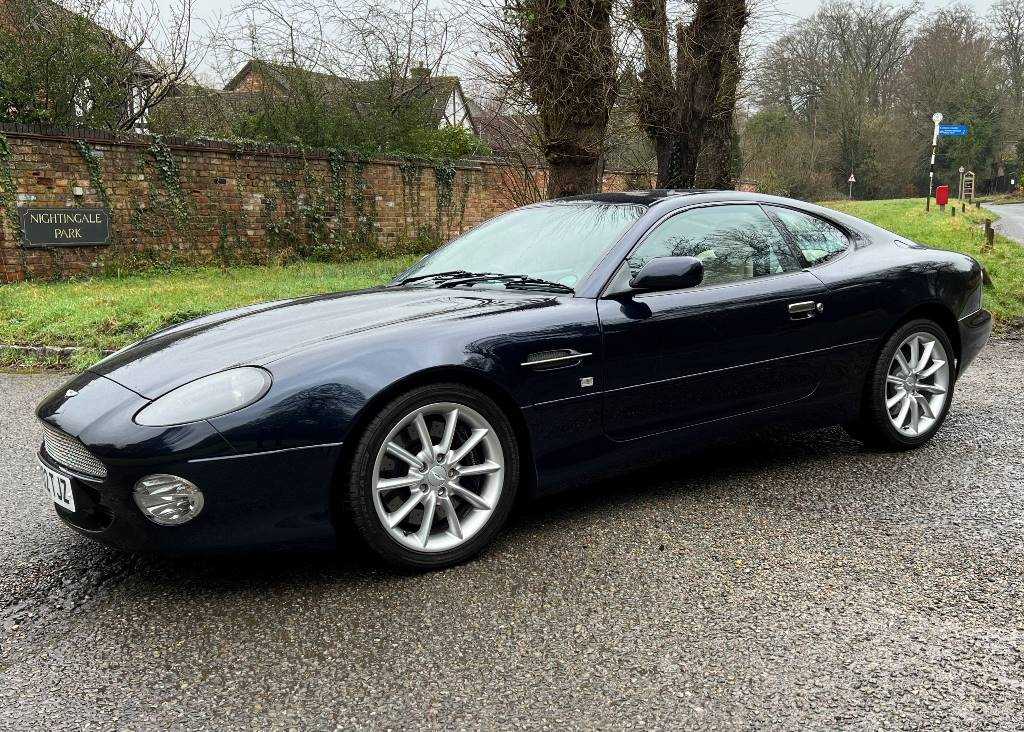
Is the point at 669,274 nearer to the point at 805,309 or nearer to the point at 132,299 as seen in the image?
the point at 805,309

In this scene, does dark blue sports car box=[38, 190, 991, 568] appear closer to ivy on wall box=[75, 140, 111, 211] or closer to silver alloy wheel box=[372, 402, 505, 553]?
silver alloy wheel box=[372, 402, 505, 553]

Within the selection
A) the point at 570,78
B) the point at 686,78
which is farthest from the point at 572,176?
the point at 686,78

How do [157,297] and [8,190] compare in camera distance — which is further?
[8,190]

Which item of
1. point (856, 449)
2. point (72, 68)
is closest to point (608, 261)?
point (856, 449)

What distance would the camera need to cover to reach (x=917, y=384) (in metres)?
4.30

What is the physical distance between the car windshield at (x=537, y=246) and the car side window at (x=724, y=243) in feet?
0.49

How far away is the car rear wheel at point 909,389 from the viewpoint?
163 inches

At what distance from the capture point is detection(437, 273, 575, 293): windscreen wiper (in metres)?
3.48

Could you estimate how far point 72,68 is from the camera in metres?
12.0

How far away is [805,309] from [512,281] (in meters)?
1.35

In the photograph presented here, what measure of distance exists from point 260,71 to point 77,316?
953 centimetres

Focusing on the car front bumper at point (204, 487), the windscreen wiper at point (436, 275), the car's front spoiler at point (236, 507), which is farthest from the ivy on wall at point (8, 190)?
the car's front spoiler at point (236, 507)

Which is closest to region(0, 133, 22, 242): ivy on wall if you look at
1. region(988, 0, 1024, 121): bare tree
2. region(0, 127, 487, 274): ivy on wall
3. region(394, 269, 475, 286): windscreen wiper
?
region(0, 127, 487, 274): ivy on wall

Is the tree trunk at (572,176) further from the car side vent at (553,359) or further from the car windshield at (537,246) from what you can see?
the car side vent at (553,359)
